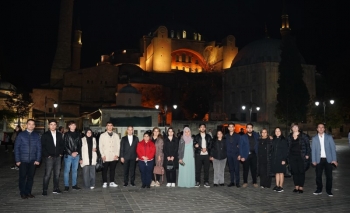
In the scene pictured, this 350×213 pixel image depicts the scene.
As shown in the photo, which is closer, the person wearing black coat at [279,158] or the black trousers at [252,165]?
the person wearing black coat at [279,158]

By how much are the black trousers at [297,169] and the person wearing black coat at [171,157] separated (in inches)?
128

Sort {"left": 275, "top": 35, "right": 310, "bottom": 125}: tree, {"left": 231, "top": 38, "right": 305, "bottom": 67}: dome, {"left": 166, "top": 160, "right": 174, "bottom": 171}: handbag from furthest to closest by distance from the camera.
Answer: {"left": 231, "top": 38, "right": 305, "bottom": 67}: dome → {"left": 275, "top": 35, "right": 310, "bottom": 125}: tree → {"left": 166, "top": 160, "right": 174, "bottom": 171}: handbag

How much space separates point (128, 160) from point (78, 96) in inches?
1785

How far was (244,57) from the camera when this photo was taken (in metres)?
51.2

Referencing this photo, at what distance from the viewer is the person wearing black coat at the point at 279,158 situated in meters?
8.92

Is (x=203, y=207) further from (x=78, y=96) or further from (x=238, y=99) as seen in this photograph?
(x=78, y=96)

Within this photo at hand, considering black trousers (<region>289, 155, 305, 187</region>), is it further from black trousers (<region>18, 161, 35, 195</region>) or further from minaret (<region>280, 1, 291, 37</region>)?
minaret (<region>280, 1, 291, 37</region>)

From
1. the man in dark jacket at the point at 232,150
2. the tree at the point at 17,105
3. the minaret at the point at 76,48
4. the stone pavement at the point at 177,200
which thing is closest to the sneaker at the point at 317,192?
the stone pavement at the point at 177,200

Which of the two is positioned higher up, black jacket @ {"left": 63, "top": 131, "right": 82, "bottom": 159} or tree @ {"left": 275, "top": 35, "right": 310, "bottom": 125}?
tree @ {"left": 275, "top": 35, "right": 310, "bottom": 125}

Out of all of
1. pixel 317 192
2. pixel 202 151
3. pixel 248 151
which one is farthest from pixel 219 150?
pixel 317 192

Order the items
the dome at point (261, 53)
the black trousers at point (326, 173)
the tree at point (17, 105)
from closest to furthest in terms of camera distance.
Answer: the black trousers at point (326, 173) → the tree at point (17, 105) → the dome at point (261, 53)

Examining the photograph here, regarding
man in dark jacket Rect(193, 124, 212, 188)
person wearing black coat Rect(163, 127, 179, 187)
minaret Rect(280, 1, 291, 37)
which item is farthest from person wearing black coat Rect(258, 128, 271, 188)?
minaret Rect(280, 1, 291, 37)

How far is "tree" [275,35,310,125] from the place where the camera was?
4019 cm

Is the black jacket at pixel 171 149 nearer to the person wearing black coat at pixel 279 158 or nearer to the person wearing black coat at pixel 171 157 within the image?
the person wearing black coat at pixel 171 157
